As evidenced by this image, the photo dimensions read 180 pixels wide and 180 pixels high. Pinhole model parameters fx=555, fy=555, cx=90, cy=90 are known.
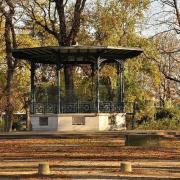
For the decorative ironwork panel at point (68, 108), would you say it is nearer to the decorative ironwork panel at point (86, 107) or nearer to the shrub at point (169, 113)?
the decorative ironwork panel at point (86, 107)

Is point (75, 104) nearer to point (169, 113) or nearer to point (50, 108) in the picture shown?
point (50, 108)

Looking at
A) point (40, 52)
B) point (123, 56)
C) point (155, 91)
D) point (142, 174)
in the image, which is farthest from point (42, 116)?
point (155, 91)

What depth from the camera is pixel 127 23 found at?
137 ft

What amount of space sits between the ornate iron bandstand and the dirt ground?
4183 mm

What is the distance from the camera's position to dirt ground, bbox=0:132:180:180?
51.1 feet

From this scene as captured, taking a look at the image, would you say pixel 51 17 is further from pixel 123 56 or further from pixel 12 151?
pixel 12 151

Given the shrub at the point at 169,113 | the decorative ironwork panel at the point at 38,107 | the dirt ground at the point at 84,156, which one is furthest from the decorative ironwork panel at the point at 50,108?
the shrub at the point at 169,113

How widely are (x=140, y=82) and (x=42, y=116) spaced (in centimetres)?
1627

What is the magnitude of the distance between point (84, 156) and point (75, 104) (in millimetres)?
12913

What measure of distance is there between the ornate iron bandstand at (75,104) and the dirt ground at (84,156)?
165 inches

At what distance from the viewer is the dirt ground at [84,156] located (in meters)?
15.6

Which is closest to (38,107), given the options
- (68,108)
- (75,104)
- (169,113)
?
(68,108)

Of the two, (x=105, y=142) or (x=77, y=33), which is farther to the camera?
(x=77, y=33)

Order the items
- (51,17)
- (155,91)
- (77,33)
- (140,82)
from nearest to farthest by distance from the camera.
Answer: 1. (77,33)
2. (51,17)
3. (140,82)
4. (155,91)
